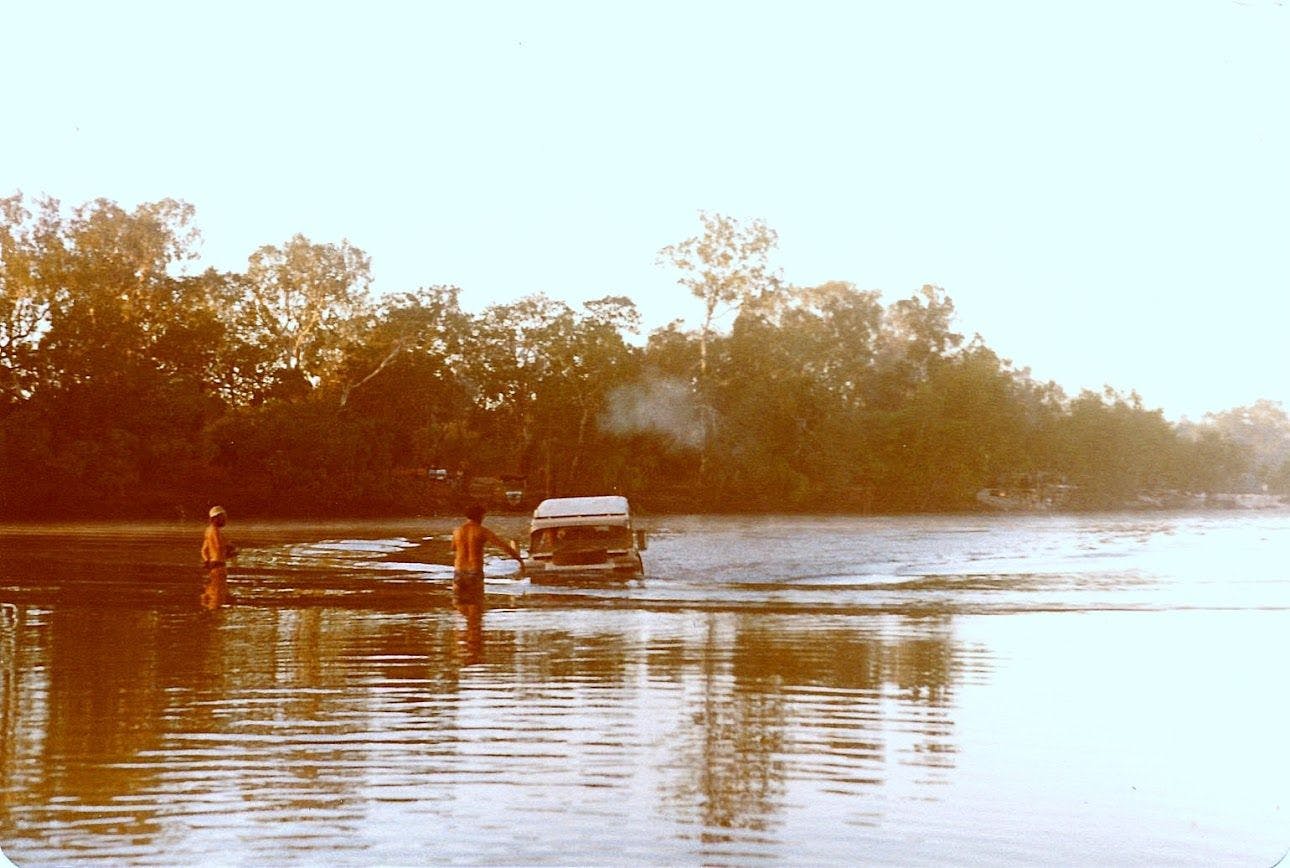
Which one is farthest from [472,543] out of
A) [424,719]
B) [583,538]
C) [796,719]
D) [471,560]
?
[796,719]

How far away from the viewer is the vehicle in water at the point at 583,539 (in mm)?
20141

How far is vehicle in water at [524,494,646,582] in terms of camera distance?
2014 cm

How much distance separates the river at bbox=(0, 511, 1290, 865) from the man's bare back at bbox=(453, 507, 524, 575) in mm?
566

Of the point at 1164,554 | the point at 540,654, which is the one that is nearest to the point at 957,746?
the point at 540,654

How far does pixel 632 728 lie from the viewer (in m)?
8.44

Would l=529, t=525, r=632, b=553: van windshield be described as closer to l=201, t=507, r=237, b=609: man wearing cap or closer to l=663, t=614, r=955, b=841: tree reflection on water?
l=201, t=507, r=237, b=609: man wearing cap

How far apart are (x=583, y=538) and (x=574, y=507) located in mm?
1009

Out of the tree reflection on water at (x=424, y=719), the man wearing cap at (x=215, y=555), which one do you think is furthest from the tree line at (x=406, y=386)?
the tree reflection on water at (x=424, y=719)

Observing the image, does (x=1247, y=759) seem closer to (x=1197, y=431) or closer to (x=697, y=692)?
(x=697, y=692)

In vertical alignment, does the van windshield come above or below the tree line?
below

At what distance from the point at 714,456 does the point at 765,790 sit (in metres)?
15.3

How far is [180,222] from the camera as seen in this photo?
52.7ft

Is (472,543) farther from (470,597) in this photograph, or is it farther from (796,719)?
(796,719)

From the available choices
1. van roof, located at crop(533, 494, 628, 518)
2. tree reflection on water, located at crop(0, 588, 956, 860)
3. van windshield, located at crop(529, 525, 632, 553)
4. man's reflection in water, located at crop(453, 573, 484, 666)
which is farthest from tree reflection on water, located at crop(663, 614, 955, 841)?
van windshield, located at crop(529, 525, 632, 553)
